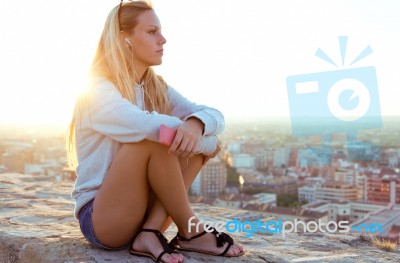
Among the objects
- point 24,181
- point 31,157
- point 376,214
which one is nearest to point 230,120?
point 31,157

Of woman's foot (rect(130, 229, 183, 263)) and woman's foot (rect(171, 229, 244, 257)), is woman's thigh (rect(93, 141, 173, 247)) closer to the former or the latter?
woman's foot (rect(130, 229, 183, 263))

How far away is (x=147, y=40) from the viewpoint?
5.13 ft

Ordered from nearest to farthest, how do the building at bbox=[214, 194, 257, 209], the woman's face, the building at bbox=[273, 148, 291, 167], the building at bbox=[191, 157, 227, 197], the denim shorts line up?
1. the denim shorts
2. the woman's face
3. the building at bbox=[214, 194, 257, 209]
4. the building at bbox=[191, 157, 227, 197]
5. the building at bbox=[273, 148, 291, 167]

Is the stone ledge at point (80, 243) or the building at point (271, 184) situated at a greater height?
the stone ledge at point (80, 243)

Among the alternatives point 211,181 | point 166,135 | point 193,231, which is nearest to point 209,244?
point 193,231

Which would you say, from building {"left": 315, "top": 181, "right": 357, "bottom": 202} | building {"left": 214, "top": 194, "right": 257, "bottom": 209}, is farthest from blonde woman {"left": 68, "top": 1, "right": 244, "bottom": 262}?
building {"left": 315, "top": 181, "right": 357, "bottom": 202}

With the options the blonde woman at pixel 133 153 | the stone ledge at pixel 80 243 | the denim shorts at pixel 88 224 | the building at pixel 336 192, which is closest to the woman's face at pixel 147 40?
the blonde woman at pixel 133 153

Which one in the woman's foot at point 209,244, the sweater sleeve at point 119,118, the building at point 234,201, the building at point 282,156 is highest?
the sweater sleeve at point 119,118

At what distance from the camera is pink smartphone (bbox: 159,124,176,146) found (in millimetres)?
1305

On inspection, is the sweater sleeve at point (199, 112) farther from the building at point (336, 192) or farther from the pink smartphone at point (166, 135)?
the building at point (336, 192)

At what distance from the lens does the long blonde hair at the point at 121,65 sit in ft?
4.84

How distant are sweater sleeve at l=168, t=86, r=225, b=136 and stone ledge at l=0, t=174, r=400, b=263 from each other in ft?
1.26

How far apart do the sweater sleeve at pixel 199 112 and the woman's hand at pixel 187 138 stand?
24 millimetres

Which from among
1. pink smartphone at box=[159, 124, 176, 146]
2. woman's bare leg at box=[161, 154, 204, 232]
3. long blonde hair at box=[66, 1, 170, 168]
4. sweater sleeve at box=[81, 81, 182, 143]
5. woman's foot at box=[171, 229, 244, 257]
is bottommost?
woman's foot at box=[171, 229, 244, 257]
